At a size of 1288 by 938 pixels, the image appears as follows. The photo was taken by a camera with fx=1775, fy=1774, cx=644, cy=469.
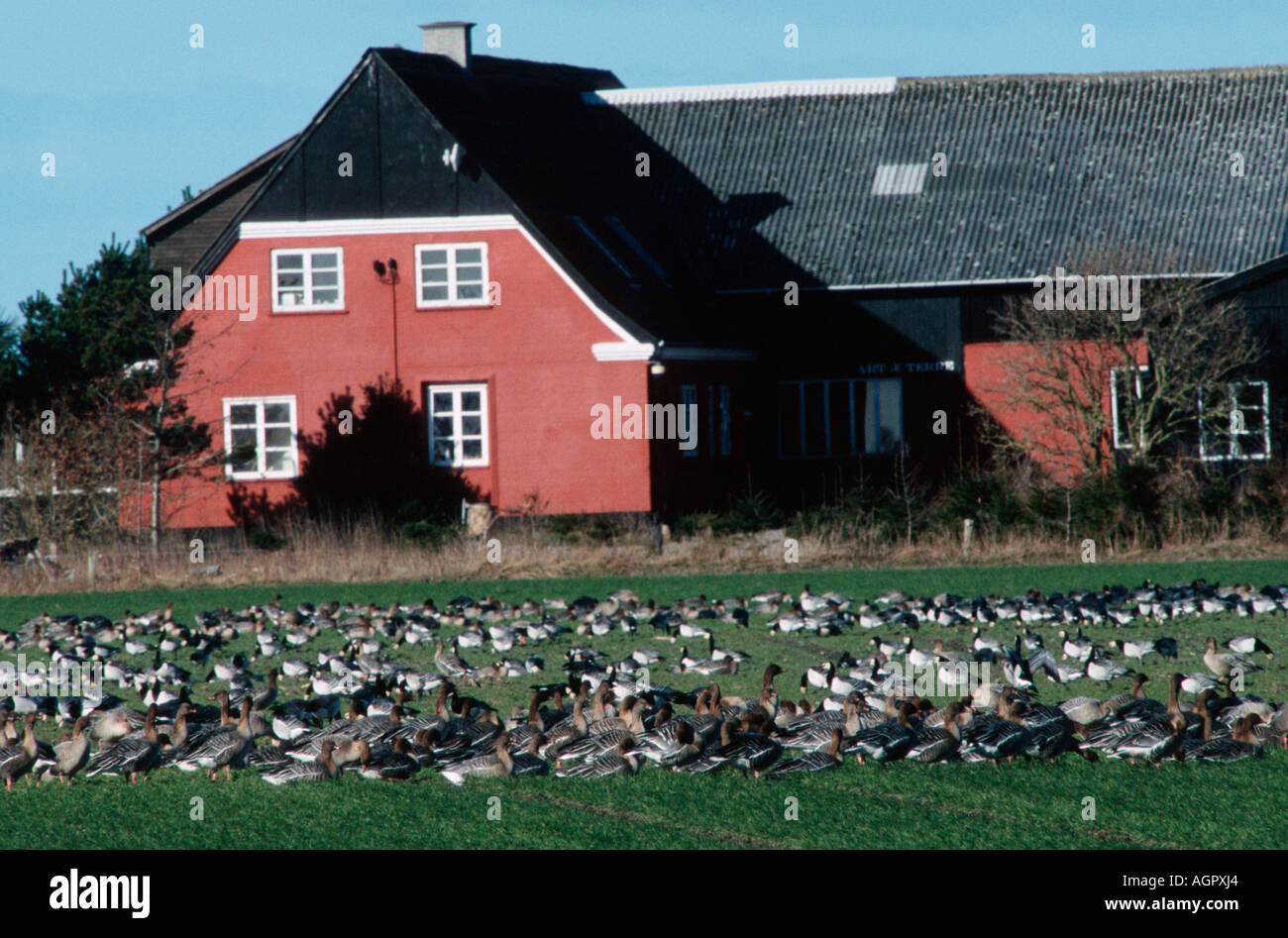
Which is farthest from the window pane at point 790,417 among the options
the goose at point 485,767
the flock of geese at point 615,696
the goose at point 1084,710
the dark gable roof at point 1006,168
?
the goose at point 485,767

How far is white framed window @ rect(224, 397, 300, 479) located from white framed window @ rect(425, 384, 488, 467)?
3067 millimetres

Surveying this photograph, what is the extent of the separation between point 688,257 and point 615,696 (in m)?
27.5

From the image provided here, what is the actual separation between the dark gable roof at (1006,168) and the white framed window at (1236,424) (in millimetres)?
2920

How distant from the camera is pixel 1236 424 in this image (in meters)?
36.4

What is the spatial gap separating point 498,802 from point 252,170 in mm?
45550

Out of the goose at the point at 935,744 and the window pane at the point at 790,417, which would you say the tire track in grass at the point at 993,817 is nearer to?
the goose at the point at 935,744

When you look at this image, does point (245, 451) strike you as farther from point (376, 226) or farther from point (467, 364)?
point (376, 226)

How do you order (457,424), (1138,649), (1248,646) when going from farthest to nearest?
(457,424)
(1138,649)
(1248,646)

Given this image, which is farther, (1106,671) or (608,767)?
(1106,671)

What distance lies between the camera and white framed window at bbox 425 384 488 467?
37688mm

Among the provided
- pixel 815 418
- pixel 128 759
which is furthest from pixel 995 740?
pixel 815 418
